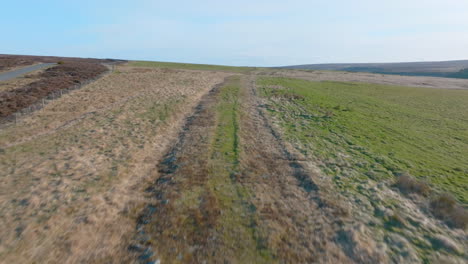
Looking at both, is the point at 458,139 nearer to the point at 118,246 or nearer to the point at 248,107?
the point at 248,107

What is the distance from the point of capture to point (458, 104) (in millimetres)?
37844

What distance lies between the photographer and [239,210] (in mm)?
9672

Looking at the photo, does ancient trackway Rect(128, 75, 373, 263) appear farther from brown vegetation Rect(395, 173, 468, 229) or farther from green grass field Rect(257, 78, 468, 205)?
brown vegetation Rect(395, 173, 468, 229)

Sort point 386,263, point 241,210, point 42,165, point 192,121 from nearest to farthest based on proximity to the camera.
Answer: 1. point 386,263
2. point 241,210
3. point 42,165
4. point 192,121

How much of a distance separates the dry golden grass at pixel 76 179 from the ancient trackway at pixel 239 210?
1.06 metres

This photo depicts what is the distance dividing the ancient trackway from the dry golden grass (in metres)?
1.06

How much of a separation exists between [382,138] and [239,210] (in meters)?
14.6

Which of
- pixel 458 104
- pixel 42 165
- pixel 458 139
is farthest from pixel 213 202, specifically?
pixel 458 104

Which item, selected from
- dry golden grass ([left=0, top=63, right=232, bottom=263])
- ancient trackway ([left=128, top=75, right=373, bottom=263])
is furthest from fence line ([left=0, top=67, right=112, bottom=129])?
ancient trackway ([left=128, top=75, right=373, bottom=263])

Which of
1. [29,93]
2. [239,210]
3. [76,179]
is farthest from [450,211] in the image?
[29,93]

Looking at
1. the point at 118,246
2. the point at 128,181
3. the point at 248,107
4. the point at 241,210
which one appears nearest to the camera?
the point at 118,246

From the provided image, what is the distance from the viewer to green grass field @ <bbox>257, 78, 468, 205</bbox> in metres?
13.3

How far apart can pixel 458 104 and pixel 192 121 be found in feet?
130

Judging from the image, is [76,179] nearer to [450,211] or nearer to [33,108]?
[450,211]
